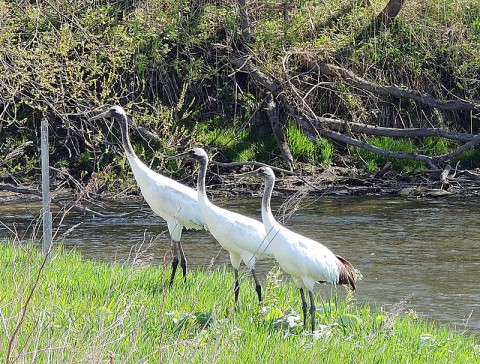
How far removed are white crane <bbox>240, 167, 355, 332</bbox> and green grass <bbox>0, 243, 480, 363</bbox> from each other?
19 centimetres

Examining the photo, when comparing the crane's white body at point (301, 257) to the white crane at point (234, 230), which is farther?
the white crane at point (234, 230)

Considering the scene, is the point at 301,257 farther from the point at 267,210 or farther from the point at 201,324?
the point at 201,324

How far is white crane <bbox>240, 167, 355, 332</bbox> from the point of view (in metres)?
6.26

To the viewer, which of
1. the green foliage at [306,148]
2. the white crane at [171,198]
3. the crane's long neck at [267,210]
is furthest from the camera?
the green foliage at [306,148]

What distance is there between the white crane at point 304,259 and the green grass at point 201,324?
19 cm

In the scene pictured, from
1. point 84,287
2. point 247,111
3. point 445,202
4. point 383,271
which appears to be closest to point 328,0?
point 247,111

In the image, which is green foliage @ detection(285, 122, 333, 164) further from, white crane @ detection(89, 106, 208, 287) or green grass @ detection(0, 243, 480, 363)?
green grass @ detection(0, 243, 480, 363)

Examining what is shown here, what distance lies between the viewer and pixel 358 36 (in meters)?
14.7

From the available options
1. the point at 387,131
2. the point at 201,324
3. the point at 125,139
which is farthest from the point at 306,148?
the point at 201,324

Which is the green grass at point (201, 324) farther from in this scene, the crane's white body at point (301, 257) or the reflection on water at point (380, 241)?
the reflection on water at point (380, 241)

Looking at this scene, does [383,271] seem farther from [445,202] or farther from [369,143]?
[369,143]

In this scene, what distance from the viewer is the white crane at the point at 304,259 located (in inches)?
246

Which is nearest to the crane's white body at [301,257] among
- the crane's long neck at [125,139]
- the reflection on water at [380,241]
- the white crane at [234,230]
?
the white crane at [234,230]

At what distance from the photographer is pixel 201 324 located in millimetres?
5871
